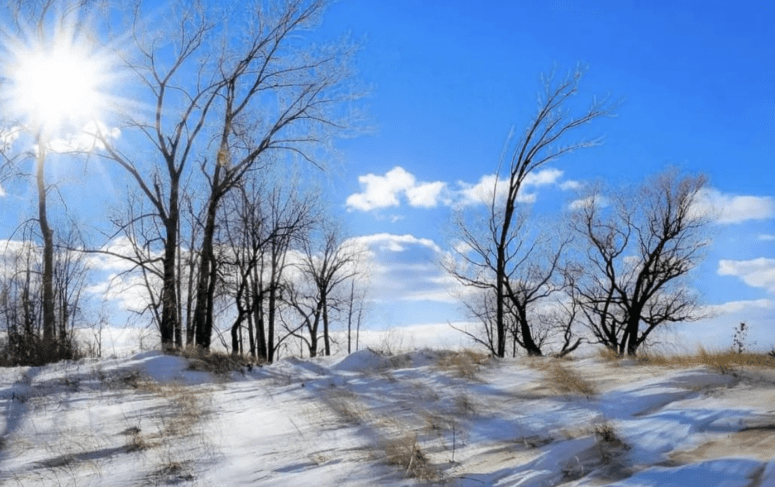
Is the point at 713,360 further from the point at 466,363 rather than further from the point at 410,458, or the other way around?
the point at 410,458

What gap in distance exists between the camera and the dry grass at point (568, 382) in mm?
5294

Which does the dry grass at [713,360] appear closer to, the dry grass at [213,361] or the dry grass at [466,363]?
the dry grass at [466,363]

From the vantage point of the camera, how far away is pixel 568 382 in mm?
5695

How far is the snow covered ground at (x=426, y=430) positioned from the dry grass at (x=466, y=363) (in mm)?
59

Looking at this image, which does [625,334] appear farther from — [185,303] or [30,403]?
[30,403]

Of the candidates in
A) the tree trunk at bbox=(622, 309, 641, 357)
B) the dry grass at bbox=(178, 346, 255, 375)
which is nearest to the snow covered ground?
the dry grass at bbox=(178, 346, 255, 375)

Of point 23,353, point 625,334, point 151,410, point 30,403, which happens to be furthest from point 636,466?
point 625,334

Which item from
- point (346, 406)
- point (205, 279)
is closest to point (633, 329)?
point (205, 279)

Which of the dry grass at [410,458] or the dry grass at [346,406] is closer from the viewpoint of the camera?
the dry grass at [410,458]

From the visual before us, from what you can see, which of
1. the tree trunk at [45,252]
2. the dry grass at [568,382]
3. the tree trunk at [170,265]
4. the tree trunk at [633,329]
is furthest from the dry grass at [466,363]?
the tree trunk at [633,329]

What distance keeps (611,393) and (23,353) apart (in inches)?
517

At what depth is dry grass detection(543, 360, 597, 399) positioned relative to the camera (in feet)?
17.4

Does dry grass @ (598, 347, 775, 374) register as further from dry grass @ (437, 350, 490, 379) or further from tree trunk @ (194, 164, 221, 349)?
tree trunk @ (194, 164, 221, 349)

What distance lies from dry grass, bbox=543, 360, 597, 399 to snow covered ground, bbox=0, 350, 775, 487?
0.09 feet
